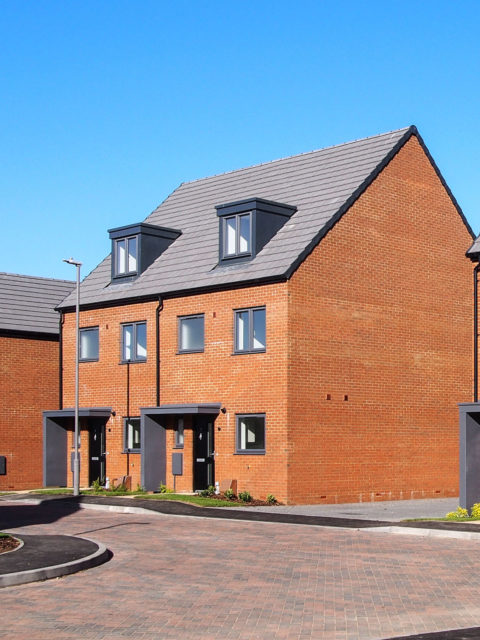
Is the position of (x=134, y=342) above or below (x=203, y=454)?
above

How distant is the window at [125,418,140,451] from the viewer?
32719 millimetres

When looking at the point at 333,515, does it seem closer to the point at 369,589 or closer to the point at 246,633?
the point at 369,589

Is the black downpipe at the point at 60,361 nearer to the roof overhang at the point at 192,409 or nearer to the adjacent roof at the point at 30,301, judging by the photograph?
the adjacent roof at the point at 30,301

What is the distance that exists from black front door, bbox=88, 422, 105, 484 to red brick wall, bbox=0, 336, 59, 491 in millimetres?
3085

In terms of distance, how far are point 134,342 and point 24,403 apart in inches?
226

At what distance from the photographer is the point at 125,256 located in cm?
3475

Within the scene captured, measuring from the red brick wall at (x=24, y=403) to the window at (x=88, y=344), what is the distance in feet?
7.23

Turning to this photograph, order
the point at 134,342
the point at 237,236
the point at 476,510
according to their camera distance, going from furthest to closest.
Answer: the point at 134,342 → the point at 237,236 → the point at 476,510

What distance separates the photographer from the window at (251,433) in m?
28.4

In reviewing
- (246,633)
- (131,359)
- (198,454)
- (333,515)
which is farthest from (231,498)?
(246,633)

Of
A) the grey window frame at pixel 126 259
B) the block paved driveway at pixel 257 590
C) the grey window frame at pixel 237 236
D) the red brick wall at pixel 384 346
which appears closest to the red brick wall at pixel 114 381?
the grey window frame at pixel 126 259

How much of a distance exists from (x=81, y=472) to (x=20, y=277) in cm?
940

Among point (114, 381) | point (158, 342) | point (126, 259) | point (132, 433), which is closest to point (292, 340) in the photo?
point (158, 342)

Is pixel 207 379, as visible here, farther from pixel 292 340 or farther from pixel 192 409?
pixel 292 340
